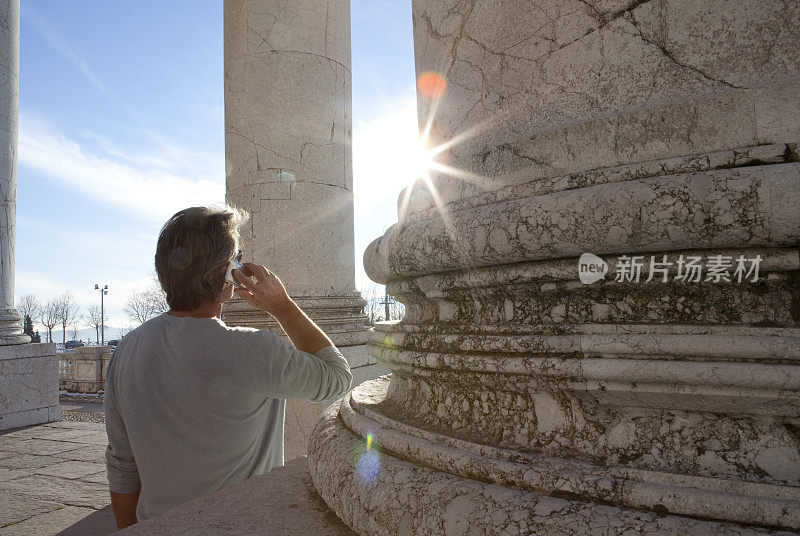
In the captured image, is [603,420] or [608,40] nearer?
[603,420]

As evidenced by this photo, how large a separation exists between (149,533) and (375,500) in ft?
3.79

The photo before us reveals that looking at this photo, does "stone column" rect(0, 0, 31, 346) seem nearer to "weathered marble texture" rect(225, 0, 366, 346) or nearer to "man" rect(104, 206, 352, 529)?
"weathered marble texture" rect(225, 0, 366, 346)

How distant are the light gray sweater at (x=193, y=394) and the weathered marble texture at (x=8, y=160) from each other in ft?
44.1

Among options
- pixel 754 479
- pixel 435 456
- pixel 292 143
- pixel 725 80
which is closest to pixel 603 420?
pixel 754 479

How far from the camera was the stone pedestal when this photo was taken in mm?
13195

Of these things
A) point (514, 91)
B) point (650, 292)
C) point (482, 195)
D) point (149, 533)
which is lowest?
point (149, 533)

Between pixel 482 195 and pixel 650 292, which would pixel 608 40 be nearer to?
pixel 482 195

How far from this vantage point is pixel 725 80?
233 centimetres

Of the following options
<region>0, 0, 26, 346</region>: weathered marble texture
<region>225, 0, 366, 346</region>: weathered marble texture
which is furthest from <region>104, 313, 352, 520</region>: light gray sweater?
<region>0, 0, 26, 346</region>: weathered marble texture

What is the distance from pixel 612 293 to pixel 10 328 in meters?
15.9

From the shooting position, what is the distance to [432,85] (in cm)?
340

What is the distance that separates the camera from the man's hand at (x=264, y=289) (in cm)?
368

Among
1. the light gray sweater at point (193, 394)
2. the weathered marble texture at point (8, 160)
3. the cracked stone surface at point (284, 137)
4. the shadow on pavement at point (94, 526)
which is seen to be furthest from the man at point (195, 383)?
the weathered marble texture at point (8, 160)

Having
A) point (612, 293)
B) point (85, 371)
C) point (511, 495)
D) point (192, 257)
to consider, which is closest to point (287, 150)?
point (192, 257)
